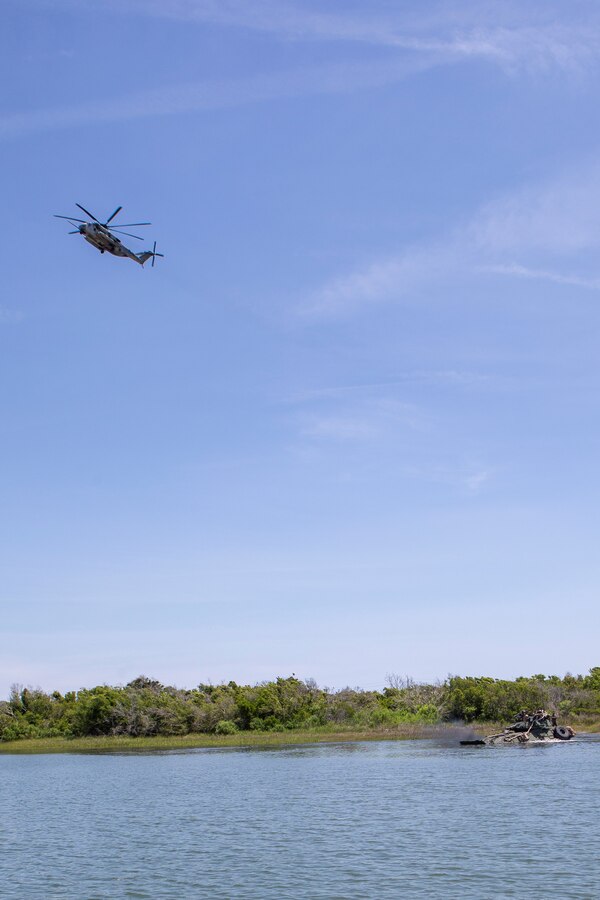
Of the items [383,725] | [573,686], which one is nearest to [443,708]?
[383,725]

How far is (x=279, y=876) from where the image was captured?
31781 millimetres

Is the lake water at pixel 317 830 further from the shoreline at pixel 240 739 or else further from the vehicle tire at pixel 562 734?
the shoreline at pixel 240 739

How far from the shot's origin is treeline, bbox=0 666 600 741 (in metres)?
116

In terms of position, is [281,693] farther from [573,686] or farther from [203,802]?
[203,802]

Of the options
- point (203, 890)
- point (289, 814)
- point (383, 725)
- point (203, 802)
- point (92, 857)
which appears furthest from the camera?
point (383, 725)

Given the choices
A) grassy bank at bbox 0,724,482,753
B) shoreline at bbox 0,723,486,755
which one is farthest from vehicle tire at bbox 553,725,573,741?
grassy bank at bbox 0,724,482,753

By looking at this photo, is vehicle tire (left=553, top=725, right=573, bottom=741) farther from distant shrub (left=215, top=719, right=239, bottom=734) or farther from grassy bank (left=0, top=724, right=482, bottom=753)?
distant shrub (left=215, top=719, right=239, bottom=734)

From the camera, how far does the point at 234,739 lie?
385 feet

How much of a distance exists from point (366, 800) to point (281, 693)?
3034 inches

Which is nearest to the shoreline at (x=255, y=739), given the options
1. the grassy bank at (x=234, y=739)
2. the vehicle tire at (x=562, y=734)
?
the grassy bank at (x=234, y=739)

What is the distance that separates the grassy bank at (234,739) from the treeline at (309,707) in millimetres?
2262

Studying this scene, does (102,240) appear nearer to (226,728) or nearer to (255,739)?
(255,739)

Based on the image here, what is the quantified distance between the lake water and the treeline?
39.0 metres

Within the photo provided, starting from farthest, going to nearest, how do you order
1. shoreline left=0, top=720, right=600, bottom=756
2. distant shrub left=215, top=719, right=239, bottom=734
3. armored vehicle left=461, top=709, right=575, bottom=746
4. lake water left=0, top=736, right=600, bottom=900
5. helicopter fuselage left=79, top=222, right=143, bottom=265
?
distant shrub left=215, top=719, right=239, bottom=734, shoreline left=0, top=720, right=600, bottom=756, armored vehicle left=461, top=709, right=575, bottom=746, helicopter fuselage left=79, top=222, right=143, bottom=265, lake water left=0, top=736, right=600, bottom=900
